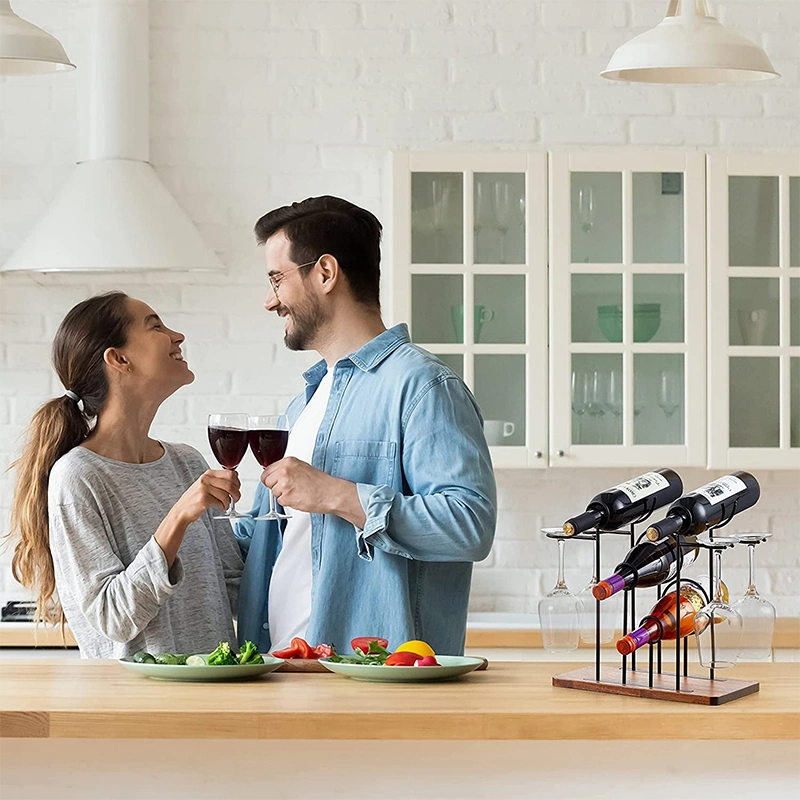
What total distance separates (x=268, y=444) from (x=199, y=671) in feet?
1.52

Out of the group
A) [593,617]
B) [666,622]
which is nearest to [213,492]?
[666,622]

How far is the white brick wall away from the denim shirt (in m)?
1.81

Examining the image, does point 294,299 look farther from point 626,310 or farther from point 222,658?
point 626,310

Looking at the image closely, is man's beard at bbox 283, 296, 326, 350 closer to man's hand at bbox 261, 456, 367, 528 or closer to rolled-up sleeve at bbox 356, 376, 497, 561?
rolled-up sleeve at bbox 356, 376, 497, 561

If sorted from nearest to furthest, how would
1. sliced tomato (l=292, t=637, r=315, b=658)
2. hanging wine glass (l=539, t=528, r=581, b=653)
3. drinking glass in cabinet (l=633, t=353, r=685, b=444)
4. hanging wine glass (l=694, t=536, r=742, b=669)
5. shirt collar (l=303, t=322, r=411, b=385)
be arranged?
1. hanging wine glass (l=694, t=536, r=742, b=669)
2. sliced tomato (l=292, t=637, r=315, b=658)
3. shirt collar (l=303, t=322, r=411, b=385)
4. hanging wine glass (l=539, t=528, r=581, b=653)
5. drinking glass in cabinet (l=633, t=353, r=685, b=444)

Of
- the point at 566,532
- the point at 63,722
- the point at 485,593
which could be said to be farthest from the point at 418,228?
the point at 63,722

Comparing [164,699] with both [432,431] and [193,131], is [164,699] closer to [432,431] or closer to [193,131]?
[432,431]

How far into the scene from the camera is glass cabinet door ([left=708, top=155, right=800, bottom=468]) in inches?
152

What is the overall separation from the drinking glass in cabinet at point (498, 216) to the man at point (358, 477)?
1345 millimetres

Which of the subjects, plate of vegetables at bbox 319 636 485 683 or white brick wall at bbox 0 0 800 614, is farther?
white brick wall at bbox 0 0 800 614

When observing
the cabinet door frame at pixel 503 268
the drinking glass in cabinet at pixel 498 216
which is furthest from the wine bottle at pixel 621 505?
the drinking glass in cabinet at pixel 498 216

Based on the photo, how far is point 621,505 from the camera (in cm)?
176

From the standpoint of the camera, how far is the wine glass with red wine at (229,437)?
83.4 inches

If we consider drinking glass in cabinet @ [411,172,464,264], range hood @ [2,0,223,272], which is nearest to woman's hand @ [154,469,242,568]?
range hood @ [2,0,223,272]
